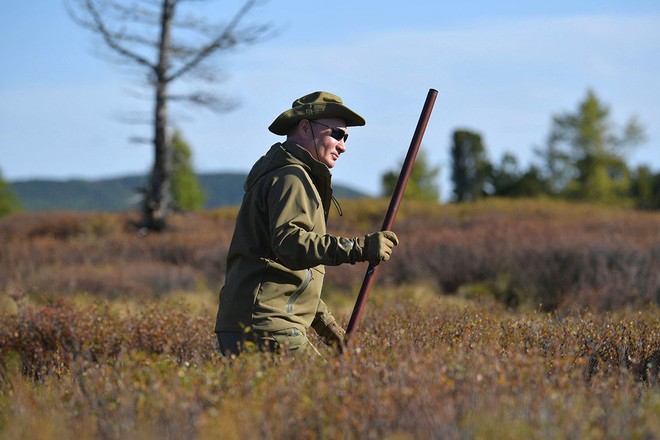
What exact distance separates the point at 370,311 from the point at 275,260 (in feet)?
8.95

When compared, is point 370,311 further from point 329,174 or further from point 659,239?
point 659,239

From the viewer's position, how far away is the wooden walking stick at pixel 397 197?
4.79 metres

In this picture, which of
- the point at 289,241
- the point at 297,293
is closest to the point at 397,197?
the point at 297,293

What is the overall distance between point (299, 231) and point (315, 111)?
72cm

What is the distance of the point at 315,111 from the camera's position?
461cm

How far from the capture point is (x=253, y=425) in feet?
10.9

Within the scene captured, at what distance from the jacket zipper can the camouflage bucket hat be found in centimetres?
77

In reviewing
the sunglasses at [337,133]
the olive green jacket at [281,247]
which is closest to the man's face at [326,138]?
the sunglasses at [337,133]

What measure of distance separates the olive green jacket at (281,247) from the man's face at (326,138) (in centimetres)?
15

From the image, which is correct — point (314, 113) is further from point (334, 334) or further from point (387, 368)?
point (387, 368)

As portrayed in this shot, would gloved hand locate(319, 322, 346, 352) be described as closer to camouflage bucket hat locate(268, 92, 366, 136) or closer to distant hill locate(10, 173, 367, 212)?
camouflage bucket hat locate(268, 92, 366, 136)

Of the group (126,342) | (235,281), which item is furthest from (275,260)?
(126,342)

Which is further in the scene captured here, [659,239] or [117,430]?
[659,239]

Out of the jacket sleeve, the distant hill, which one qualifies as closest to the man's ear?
the jacket sleeve
